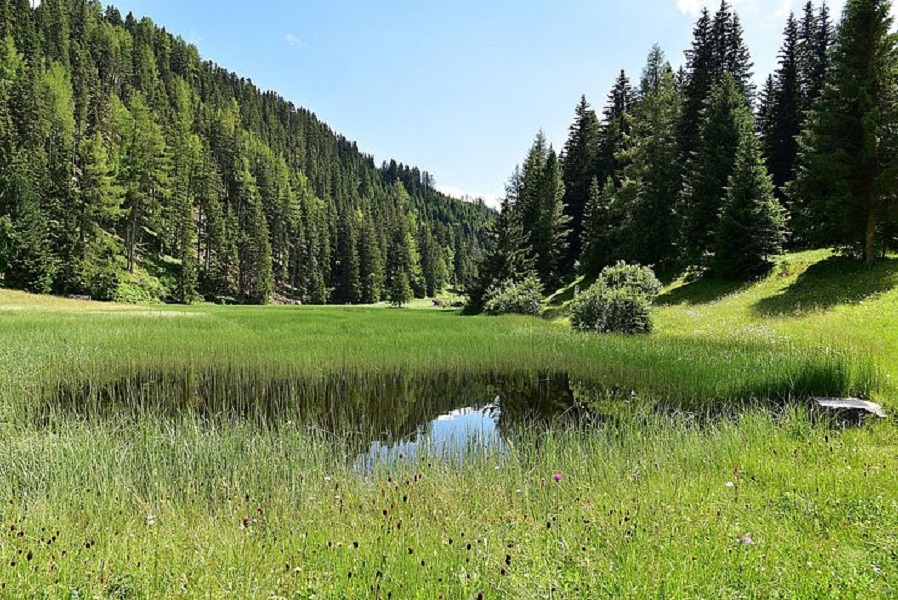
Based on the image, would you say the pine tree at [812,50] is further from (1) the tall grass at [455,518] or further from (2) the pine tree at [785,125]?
(1) the tall grass at [455,518]

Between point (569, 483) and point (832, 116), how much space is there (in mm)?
26047

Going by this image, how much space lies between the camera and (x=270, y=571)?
3.87 metres

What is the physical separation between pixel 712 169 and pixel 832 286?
39.7ft

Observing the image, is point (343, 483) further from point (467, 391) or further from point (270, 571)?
point (467, 391)

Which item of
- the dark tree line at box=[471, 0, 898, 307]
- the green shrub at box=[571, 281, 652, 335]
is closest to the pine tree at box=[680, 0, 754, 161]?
the dark tree line at box=[471, 0, 898, 307]

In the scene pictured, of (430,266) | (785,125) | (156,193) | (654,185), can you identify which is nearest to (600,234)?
(654,185)

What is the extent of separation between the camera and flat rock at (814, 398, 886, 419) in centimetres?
823

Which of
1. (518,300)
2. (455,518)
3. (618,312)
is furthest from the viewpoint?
(518,300)

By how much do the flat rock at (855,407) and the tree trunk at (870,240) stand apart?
18304 millimetres

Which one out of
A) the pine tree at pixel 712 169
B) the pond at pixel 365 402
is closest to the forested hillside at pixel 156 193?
the pine tree at pixel 712 169

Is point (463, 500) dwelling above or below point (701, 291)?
below

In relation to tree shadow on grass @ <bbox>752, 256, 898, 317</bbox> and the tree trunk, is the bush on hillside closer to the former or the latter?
tree shadow on grass @ <bbox>752, 256, 898, 317</bbox>

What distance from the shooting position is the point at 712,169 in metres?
31.2

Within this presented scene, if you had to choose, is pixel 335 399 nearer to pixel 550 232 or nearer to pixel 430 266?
pixel 550 232
